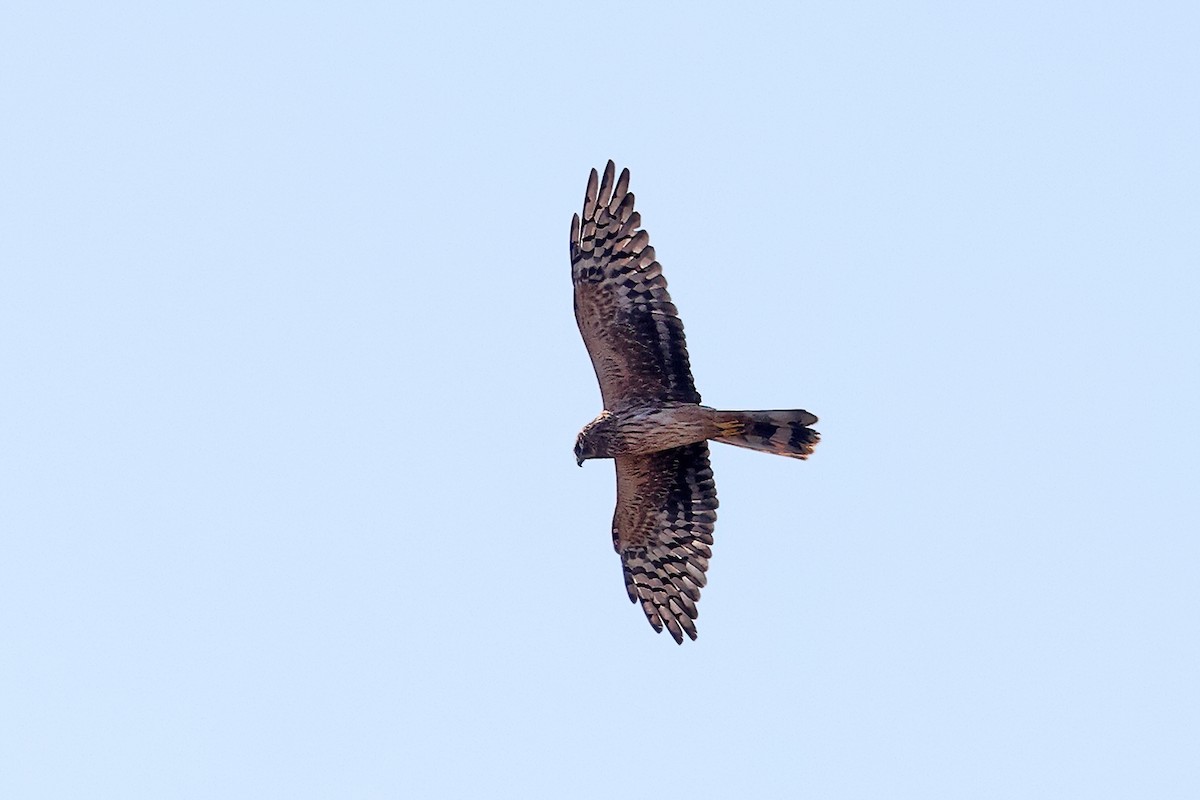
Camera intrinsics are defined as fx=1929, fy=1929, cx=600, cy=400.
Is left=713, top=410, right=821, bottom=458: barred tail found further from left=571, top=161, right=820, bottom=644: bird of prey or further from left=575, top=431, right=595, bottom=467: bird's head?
left=575, top=431, right=595, bottom=467: bird's head

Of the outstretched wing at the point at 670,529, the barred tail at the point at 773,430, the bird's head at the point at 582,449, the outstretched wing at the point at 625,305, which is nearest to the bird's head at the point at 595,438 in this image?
the bird's head at the point at 582,449

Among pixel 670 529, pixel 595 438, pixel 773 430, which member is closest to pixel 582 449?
pixel 595 438

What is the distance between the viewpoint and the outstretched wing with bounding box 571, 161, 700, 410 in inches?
690

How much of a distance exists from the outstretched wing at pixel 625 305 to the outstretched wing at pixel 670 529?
964 mm

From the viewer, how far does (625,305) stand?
57.5 ft

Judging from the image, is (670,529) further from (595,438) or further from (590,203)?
(590,203)

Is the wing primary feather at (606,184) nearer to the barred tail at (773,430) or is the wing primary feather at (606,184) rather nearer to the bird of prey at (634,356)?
the bird of prey at (634,356)

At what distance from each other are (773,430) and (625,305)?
5.76ft

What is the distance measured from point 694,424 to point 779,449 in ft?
2.69

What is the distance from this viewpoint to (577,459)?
18000 millimetres

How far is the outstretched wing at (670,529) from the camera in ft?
60.2

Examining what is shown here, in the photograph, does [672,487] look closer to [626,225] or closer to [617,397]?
[617,397]

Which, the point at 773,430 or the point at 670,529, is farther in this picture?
the point at 670,529

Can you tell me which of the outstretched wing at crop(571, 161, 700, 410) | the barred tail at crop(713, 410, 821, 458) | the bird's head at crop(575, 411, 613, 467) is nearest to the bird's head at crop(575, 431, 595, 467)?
the bird's head at crop(575, 411, 613, 467)
